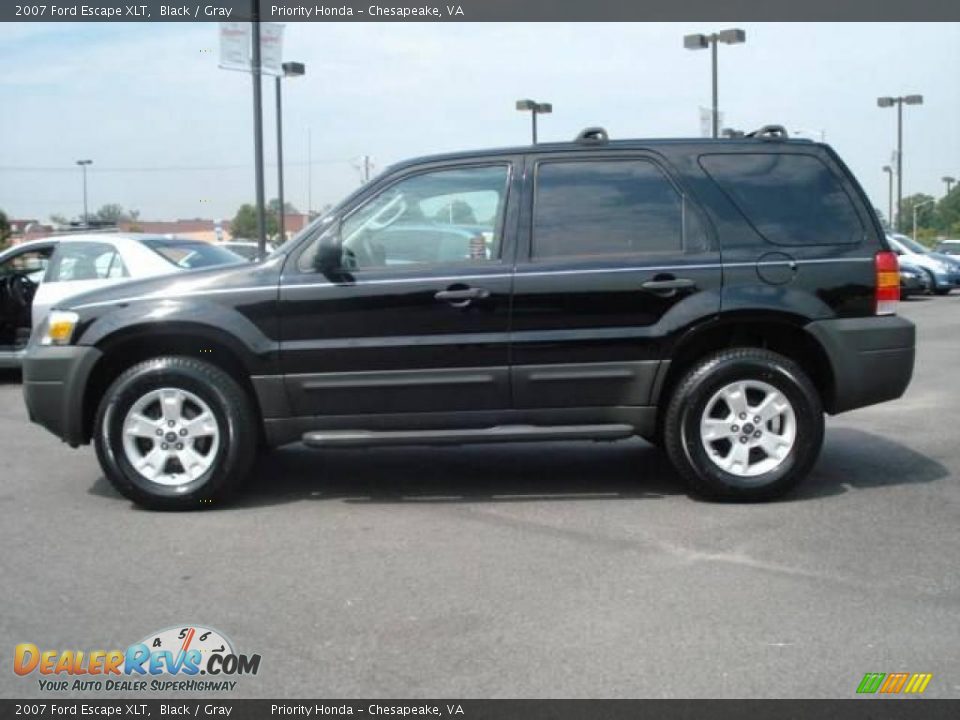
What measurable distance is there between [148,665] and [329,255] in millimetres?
2602

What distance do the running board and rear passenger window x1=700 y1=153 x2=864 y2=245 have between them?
4.66ft

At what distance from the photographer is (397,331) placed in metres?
5.95

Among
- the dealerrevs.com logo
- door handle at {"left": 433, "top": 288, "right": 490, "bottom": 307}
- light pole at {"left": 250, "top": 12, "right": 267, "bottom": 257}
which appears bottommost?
the dealerrevs.com logo

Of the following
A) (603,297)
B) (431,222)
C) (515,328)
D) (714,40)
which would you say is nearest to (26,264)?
(431,222)

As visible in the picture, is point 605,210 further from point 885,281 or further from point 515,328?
point 885,281

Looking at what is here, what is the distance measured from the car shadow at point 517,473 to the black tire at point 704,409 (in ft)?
0.87

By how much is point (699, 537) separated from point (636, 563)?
1.82 ft

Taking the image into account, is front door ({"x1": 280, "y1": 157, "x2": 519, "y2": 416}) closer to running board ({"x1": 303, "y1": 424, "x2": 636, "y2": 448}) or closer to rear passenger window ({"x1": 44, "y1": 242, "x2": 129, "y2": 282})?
running board ({"x1": 303, "y1": 424, "x2": 636, "y2": 448})

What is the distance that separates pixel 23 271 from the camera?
12.1 m

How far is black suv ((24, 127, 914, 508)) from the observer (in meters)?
5.95

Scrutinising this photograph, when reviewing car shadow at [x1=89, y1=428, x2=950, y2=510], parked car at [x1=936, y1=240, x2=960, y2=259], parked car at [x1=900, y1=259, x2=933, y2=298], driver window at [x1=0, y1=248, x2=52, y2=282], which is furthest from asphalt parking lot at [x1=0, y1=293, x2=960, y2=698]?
parked car at [x1=936, y1=240, x2=960, y2=259]

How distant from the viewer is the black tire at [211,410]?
5.98 m

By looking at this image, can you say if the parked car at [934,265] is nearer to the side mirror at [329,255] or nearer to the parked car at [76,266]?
the parked car at [76,266]
